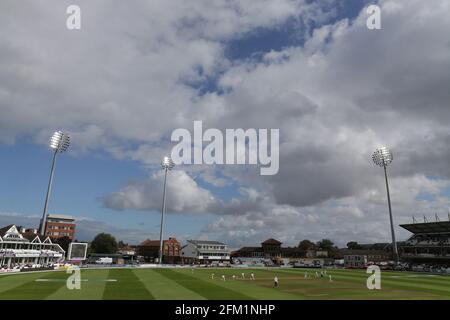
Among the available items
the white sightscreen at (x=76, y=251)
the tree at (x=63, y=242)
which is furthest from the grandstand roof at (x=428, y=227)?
the tree at (x=63, y=242)

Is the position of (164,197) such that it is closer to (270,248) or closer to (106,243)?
(106,243)

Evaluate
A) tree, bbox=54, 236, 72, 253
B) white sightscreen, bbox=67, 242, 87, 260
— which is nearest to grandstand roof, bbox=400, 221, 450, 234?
white sightscreen, bbox=67, 242, 87, 260

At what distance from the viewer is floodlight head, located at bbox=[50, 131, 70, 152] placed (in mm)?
94188

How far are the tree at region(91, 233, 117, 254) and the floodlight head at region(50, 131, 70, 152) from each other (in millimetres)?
53010

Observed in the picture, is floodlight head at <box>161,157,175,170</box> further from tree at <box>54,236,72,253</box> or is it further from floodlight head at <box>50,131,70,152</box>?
tree at <box>54,236,72,253</box>

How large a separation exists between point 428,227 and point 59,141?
374ft

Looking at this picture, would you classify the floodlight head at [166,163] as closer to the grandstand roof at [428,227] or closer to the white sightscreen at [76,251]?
the white sightscreen at [76,251]

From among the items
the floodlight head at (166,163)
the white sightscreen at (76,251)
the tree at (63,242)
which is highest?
the floodlight head at (166,163)

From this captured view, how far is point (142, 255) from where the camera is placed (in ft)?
524

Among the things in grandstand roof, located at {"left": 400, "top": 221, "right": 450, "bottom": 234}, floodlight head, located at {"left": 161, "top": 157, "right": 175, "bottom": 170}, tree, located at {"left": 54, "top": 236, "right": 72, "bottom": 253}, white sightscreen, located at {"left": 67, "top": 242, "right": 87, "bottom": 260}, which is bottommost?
white sightscreen, located at {"left": 67, "top": 242, "right": 87, "bottom": 260}

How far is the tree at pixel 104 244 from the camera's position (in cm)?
13425

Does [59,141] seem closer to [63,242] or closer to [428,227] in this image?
[63,242]

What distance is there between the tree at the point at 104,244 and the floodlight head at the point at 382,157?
10076cm

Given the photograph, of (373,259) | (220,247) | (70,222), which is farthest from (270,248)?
(70,222)
